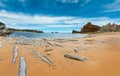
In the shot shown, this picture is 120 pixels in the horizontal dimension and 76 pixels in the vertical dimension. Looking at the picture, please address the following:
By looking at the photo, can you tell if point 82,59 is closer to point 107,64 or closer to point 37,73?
point 107,64

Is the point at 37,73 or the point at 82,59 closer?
the point at 37,73

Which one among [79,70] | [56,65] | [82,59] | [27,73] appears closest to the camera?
[27,73]

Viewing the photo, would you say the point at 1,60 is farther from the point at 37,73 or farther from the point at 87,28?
the point at 87,28

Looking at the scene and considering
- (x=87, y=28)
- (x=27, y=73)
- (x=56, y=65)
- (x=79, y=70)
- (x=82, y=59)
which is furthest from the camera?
(x=87, y=28)

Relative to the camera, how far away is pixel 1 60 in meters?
Result: 7.30

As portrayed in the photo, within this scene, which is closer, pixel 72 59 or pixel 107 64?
pixel 107 64

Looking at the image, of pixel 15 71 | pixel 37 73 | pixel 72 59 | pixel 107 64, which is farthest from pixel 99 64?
pixel 15 71

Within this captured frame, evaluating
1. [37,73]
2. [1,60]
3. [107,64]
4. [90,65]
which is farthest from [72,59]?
[1,60]

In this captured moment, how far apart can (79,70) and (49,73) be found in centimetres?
141

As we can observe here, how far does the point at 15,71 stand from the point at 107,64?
4592 mm

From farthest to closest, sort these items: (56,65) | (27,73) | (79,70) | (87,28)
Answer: (87,28)
(56,65)
(79,70)
(27,73)

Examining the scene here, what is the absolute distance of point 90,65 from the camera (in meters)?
6.56

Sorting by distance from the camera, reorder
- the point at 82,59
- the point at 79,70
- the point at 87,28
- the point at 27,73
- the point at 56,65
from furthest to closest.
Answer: the point at 87,28
the point at 82,59
the point at 56,65
the point at 79,70
the point at 27,73

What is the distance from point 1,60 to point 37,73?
289 centimetres
